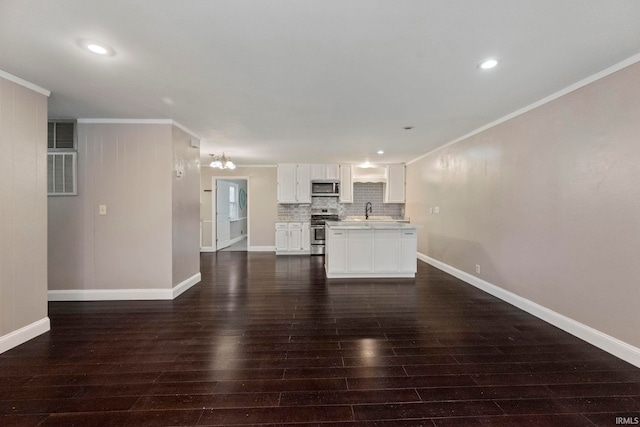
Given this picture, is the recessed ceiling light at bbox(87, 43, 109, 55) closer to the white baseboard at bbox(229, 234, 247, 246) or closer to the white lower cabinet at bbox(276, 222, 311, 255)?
the white lower cabinet at bbox(276, 222, 311, 255)

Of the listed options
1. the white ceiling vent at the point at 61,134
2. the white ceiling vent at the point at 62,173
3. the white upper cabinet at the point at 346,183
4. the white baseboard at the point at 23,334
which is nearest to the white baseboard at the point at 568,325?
the white upper cabinet at the point at 346,183

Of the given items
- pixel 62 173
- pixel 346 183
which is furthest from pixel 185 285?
pixel 346 183

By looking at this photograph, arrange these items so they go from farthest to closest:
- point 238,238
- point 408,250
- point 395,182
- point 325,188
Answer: point 238,238, point 325,188, point 395,182, point 408,250

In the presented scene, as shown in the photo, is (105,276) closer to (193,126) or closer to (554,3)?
(193,126)

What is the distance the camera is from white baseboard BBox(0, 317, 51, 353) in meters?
2.30

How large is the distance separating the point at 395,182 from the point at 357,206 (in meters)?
1.23

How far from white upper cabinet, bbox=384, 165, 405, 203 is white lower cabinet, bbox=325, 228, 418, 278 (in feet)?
8.97

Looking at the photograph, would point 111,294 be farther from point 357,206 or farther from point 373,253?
point 357,206

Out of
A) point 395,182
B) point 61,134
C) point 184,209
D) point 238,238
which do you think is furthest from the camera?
point 238,238

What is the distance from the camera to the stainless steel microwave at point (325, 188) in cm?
719

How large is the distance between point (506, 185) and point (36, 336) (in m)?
5.48

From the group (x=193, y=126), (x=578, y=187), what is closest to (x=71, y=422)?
(x=193, y=126)

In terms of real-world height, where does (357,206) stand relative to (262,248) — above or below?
above

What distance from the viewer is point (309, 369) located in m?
2.01
